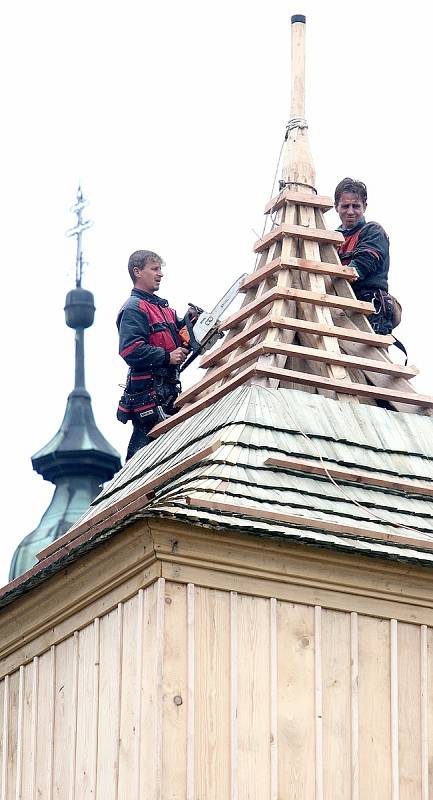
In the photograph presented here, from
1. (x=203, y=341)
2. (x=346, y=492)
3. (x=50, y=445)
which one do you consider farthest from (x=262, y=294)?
(x=50, y=445)

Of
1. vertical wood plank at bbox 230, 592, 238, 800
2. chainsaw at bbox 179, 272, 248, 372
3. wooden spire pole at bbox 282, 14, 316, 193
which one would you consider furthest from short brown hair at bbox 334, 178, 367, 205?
vertical wood plank at bbox 230, 592, 238, 800

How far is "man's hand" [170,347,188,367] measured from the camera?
834 inches

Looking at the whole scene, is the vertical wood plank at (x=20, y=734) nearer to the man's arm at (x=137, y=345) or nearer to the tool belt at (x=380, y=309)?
the man's arm at (x=137, y=345)

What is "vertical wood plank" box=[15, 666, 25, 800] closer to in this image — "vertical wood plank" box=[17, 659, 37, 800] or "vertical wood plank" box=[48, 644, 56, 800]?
"vertical wood plank" box=[17, 659, 37, 800]

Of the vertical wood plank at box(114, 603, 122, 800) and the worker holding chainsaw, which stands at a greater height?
the worker holding chainsaw

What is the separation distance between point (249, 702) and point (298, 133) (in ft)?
19.8

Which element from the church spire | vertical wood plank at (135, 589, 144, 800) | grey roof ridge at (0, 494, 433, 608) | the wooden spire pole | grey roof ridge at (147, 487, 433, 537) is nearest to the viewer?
vertical wood plank at (135, 589, 144, 800)

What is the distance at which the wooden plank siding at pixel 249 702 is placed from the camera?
52.9 ft

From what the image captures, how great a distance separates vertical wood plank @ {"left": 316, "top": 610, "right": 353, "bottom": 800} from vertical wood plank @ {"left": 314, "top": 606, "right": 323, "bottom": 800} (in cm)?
3

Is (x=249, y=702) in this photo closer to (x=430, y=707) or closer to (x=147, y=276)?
(x=430, y=707)

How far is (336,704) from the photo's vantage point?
16.6m

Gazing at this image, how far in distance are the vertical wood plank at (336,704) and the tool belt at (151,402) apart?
495 centimetres

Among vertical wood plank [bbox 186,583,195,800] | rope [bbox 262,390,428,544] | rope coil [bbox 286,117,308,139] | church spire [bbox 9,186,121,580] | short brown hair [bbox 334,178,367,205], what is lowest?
vertical wood plank [bbox 186,583,195,800]

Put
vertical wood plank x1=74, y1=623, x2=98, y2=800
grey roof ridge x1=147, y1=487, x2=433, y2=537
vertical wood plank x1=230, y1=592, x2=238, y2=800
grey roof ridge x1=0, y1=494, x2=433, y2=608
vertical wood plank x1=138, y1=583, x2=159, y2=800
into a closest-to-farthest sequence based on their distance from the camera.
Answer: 1. vertical wood plank x1=138, y1=583, x2=159, y2=800
2. vertical wood plank x1=230, y1=592, x2=238, y2=800
3. grey roof ridge x1=0, y1=494, x2=433, y2=608
4. grey roof ridge x1=147, y1=487, x2=433, y2=537
5. vertical wood plank x1=74, y1=623, x2=98, y2=800
